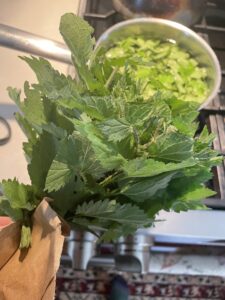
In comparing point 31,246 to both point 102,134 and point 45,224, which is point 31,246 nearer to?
point 45,224

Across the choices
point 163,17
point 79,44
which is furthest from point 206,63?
point 79,44

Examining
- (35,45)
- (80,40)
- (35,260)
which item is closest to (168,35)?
(35,45)

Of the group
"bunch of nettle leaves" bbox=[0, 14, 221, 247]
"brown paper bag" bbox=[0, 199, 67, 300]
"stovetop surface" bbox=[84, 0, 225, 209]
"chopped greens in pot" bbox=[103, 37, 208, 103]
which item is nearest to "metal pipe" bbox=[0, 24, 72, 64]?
"chopped greens in pot" bbox=[103, 37, 208, 103]

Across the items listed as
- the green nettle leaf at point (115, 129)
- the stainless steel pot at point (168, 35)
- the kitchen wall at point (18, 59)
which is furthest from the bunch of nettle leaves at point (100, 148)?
the stainless steel pot at point (168, 35)

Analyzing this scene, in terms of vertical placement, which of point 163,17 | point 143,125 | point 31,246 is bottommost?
point 31,246

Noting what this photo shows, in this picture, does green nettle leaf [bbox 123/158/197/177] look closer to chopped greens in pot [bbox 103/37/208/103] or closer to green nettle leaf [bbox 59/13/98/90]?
green nettle leaf [bbox 59/13/98/90]

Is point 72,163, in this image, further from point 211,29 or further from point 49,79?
point 211,29
